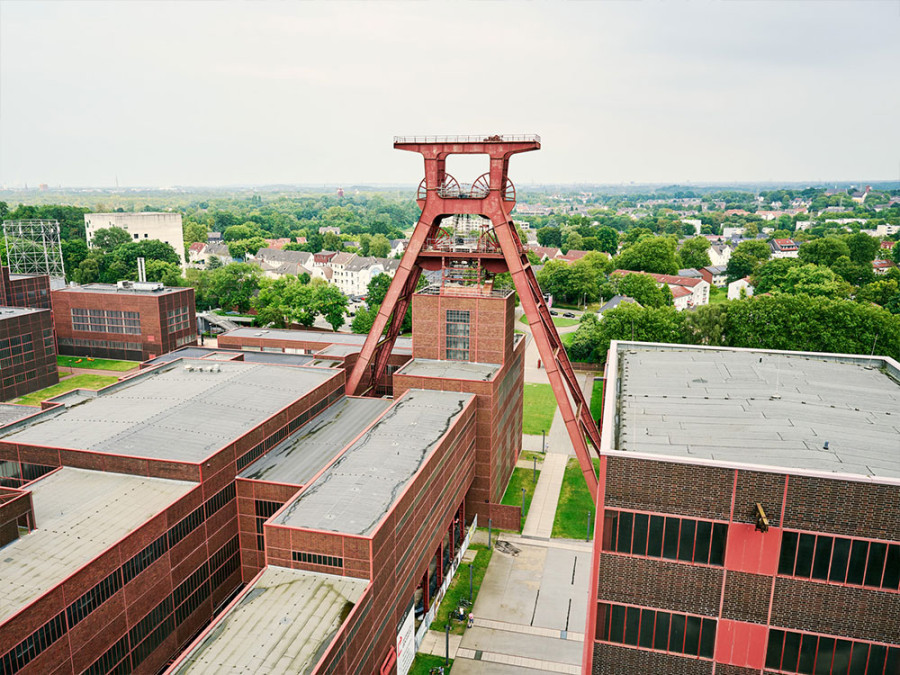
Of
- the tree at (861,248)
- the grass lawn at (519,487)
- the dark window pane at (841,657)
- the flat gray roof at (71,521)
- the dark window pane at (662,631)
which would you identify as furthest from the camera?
the tree at (861,248)

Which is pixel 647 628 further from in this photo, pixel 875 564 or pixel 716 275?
pixel 716 275

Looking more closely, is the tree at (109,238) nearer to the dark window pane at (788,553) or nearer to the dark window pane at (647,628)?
the dark window pane at (647,628)

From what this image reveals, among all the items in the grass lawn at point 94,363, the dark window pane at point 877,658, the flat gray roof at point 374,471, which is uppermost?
the flat gray roof at point 374,471

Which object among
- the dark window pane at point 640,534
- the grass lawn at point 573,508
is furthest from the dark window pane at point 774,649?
the grass lawn at point 573,508

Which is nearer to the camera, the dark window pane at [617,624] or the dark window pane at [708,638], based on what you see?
the dark window pane at [708,638]

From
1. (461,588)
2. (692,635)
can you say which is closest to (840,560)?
(692,635)

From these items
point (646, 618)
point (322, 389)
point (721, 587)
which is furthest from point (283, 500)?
point (721, 587)

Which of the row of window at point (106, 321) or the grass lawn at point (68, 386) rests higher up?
the row of window at point (106, 321)

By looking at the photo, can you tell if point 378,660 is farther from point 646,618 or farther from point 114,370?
point 114,370
